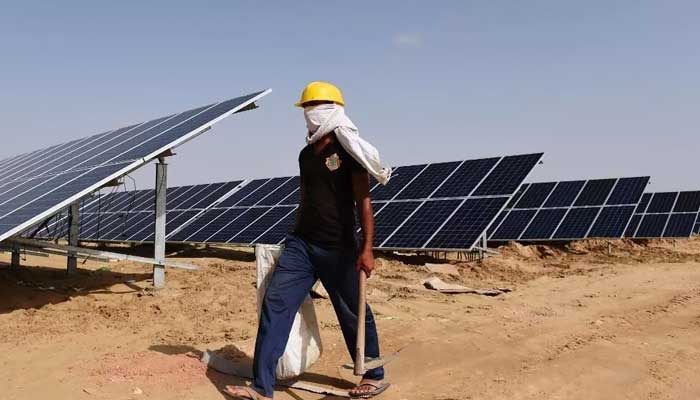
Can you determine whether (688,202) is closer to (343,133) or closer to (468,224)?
(468,224)

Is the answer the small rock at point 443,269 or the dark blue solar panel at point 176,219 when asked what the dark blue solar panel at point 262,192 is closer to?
the dark blue solar panel at point 176,219

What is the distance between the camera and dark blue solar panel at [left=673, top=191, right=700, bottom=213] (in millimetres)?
22373

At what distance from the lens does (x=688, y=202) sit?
75.7 ft

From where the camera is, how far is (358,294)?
12.7 ft

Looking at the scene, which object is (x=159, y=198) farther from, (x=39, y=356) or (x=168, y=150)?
(x=39, y=356)

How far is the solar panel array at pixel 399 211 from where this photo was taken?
1178 cm

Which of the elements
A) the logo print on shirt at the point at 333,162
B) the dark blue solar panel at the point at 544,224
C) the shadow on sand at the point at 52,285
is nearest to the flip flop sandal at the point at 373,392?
the logo print on shirt at the point at 333,162

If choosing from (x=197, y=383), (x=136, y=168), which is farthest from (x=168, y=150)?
(x=197, y=383)

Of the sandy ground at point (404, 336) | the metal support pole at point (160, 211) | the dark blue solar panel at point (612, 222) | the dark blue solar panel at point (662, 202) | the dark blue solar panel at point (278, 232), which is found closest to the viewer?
the sandy ground at point (404, 336)

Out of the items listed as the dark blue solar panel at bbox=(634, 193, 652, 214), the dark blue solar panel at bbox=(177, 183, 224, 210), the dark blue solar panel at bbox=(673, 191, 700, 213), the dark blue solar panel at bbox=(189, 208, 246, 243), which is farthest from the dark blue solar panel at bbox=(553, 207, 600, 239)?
the dark blue solar panel at bbox=(177, 183, 224, 210)

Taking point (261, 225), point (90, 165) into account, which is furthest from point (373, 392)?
point (261, 225)

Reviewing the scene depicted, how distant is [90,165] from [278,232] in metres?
5.34

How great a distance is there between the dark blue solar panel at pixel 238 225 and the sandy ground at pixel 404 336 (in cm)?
336

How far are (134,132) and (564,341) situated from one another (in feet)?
25.8
